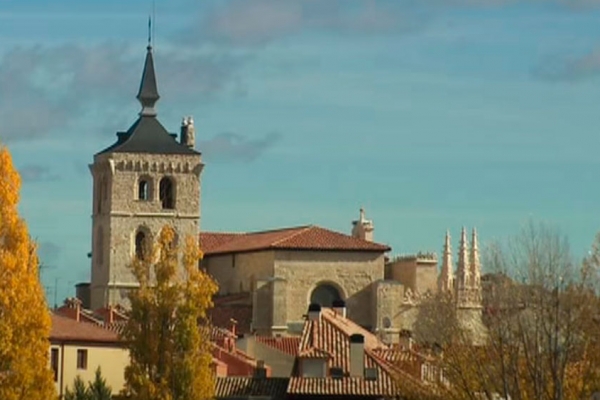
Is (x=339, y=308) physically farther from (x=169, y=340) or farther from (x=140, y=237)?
(x=169, y=340)

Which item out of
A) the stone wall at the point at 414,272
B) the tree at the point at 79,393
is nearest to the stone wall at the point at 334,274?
the stone wall at the point at 414,272

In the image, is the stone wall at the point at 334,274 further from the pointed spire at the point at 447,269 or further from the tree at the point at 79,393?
the tree at the point at 79,393

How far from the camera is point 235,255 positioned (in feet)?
540

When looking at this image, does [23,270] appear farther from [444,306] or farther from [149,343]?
[444,306]

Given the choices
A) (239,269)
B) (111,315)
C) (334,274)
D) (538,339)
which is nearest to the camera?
(538,339)

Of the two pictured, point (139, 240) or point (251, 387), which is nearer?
point (251, 387)

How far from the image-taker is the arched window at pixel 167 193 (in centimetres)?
16550

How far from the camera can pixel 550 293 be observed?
237 ft

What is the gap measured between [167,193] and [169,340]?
8001 cm

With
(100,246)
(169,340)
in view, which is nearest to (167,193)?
(100,246)

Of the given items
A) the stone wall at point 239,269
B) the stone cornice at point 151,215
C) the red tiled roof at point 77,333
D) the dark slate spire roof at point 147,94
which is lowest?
the red tiled roof at point 77,333

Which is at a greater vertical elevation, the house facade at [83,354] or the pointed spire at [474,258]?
the pointed spire at [474,258]

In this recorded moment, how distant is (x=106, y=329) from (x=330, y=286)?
2139 inches

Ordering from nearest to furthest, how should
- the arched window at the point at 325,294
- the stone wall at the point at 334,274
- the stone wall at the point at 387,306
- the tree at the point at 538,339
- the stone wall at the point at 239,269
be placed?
1. the tree at the point at 538,339
2. the stone wall at the point at 387,306
3. the stone wall at the point at 334,274
4. the arched window at the point at 325,294
5. the stone wall at the point at 239,269
